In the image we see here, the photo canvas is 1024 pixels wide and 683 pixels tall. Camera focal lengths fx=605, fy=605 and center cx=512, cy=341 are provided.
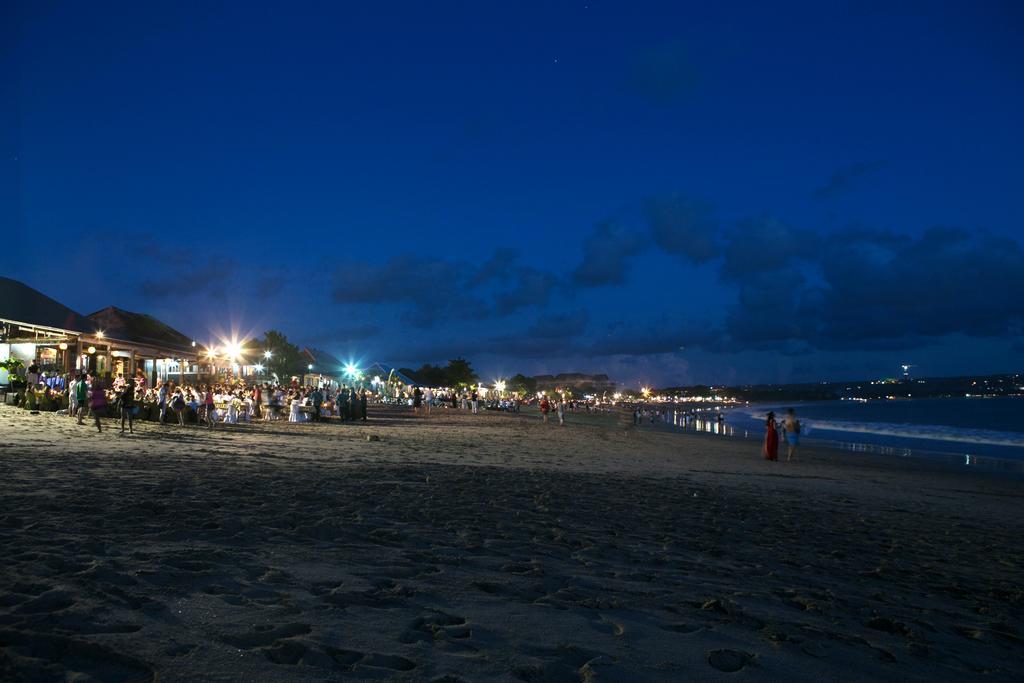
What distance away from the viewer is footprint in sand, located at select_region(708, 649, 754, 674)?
319 centimetres

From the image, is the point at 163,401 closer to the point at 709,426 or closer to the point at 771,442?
the point at 771,442

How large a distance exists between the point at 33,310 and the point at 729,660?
68.1ft

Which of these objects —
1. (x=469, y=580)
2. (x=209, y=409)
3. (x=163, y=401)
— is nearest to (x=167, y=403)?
(x=163, y=401)

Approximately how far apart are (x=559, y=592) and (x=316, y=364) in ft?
153

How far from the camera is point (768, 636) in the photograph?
371cm

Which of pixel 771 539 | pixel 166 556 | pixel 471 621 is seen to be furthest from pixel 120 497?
pixel 771 539

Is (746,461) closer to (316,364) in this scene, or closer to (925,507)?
(925,507)

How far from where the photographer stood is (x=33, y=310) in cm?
1744

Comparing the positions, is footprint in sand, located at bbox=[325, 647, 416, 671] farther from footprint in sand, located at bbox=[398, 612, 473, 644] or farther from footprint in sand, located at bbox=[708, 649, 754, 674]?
footprint in sand, located at bbox=[708, 649, 754, 674]

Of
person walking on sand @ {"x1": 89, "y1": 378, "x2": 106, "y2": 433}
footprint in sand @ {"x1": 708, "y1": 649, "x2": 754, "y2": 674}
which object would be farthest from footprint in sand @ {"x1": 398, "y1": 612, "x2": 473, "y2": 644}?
person walking on sand @ {"x1": 89, "y1": 378, "x2": 106, "y2": 433}

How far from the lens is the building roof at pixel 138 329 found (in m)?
21.6

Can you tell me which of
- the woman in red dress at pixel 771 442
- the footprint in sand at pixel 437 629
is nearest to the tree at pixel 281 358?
the woman in red dress at pixel 771 442

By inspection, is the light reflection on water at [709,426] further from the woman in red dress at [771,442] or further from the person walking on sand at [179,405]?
the person walking on sand at [179,405]

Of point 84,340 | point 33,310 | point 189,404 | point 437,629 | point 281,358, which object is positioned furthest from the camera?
point 281,358
